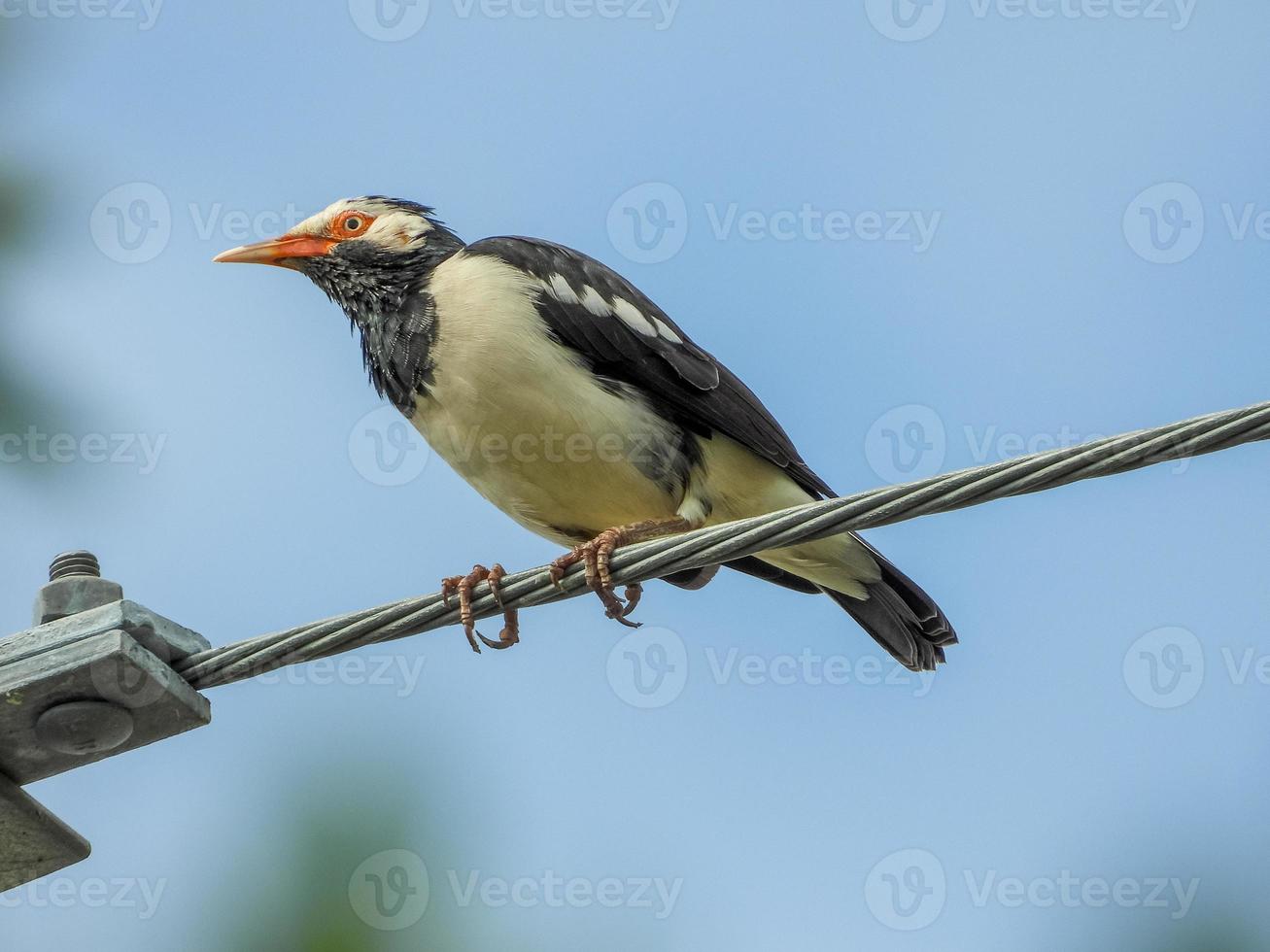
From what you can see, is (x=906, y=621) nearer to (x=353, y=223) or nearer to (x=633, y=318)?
(x=633, y=318)

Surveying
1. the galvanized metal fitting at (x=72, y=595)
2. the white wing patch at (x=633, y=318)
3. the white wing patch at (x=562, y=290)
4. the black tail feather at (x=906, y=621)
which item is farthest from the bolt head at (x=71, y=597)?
the black tail feather at (x=906, y=621)

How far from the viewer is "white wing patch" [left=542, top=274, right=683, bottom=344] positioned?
5.90 meters

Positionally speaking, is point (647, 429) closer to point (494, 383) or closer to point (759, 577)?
point (494, 383)

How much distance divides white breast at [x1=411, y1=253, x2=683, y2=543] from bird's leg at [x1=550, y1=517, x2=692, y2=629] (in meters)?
0.22

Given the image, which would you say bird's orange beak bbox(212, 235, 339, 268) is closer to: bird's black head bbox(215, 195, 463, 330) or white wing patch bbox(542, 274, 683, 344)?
bird's black head bbox(215, 195, 463, 330)

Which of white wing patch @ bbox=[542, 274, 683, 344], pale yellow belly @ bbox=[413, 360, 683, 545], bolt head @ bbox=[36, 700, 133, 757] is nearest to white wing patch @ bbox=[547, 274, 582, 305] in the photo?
white wing patch @ bbox=[542, 274, 683, 344]

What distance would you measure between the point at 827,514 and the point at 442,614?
38.0 inches

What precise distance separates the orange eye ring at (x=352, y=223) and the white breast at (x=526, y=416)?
746 mm

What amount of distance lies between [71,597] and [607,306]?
275cm

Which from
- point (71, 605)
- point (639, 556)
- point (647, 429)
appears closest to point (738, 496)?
point (647, 429)

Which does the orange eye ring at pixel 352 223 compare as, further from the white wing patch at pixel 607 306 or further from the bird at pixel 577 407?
the white wing patch at pixel 607 306

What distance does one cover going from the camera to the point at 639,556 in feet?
13.9

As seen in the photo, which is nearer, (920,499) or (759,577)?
(920,499)

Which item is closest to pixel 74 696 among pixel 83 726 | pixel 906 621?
pixel 83 726
